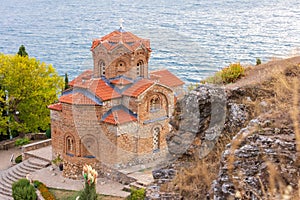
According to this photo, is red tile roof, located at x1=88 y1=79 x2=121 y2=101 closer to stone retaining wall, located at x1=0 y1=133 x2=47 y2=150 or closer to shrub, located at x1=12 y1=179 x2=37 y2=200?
shrub, located at x1=12 y1=179 x2=37 y2=200

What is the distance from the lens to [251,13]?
111000 millimetres

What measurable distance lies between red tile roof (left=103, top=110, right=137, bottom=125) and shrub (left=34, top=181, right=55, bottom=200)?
16.3 ft

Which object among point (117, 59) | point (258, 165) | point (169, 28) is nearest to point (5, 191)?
point (117, 59)

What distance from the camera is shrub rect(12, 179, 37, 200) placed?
23.2 meters

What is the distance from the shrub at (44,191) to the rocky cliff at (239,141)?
46.0 ft

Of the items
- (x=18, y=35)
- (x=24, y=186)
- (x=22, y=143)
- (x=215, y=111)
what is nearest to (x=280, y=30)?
(x=18, y=35)

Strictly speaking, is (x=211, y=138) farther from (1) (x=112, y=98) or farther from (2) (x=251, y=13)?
(2) (x=251, y=13)

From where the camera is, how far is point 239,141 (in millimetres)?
7641

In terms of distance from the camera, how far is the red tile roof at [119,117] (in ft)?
81.9

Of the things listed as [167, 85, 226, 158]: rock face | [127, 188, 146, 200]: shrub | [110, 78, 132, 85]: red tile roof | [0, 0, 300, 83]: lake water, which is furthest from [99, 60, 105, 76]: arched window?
[167, 85, 226, 158]: rock face

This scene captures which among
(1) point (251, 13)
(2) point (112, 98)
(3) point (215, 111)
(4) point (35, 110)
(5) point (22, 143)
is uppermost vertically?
(1) point (251, 13)

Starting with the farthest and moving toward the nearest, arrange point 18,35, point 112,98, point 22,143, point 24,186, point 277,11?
point 277,11 → point 18,35 → point 22,143 → point 112,98 → point 24,186

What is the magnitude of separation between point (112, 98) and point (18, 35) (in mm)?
79673

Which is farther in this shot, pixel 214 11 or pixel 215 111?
pixel 214 11
